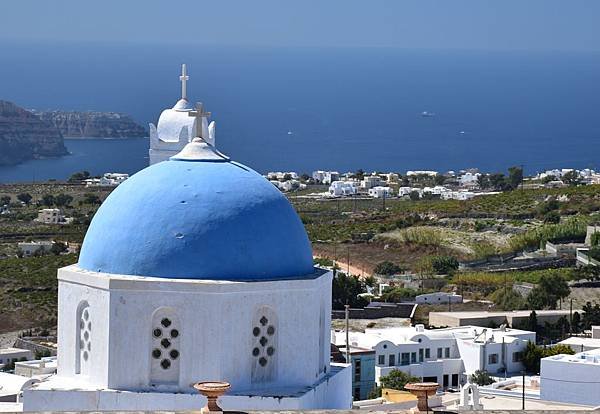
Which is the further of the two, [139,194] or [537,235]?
[537,235]

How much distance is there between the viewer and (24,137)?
17012cm

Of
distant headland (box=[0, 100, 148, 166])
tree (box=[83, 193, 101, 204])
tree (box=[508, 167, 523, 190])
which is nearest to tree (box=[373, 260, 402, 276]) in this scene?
tree (box=[83, 193, 101, 204])

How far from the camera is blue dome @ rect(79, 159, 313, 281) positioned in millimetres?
14836

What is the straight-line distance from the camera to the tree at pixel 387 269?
210ft

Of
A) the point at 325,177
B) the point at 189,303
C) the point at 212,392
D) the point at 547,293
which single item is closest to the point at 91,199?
the point at 325,177

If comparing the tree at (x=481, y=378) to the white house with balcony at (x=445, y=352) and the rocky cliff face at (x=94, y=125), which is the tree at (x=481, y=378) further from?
the rocky cliff face at (x=94, y=125)

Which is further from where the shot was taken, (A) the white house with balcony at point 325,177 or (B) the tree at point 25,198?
(A) the white house with balcony at point 325,177

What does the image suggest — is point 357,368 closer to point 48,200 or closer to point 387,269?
point 387,269

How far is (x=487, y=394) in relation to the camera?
37.3m

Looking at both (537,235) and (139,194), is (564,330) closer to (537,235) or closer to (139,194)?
(537,235)

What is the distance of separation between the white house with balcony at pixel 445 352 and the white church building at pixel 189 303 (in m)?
27.6

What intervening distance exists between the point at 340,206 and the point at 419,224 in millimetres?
16680

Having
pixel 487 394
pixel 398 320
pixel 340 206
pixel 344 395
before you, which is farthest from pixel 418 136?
pixel 344 395

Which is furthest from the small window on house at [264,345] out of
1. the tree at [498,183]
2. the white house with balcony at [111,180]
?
the tree at [498,183]
